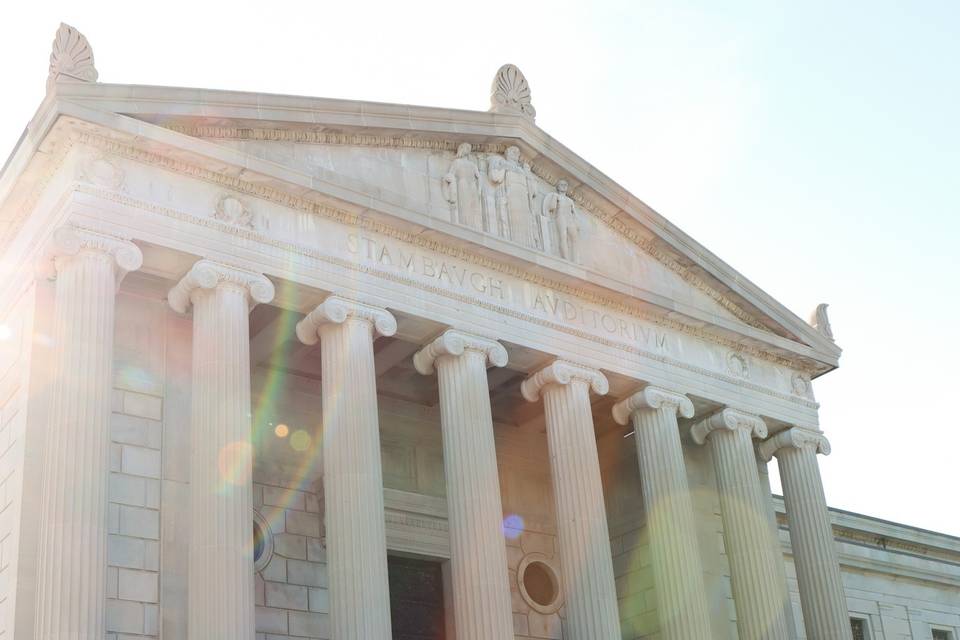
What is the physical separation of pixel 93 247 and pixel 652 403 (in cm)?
1368

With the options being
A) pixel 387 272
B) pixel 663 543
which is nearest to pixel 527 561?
pixel 663 543

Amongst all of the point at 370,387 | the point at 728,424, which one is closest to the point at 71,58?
the point at 370,387

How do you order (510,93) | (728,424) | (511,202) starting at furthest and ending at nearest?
(728,424)
(510,93)
(511,202)

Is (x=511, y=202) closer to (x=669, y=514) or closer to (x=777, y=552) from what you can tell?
(x=669, y=514)

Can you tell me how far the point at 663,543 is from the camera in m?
28.9

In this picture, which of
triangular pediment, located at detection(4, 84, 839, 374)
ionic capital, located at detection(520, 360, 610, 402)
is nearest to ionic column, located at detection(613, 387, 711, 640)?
ionic capital, located at detection(520, 360, 610, 402)

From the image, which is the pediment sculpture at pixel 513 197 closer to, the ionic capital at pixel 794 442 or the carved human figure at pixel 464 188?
the carved human figure at pixel 464 188

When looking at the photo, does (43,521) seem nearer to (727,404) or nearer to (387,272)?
(387,272)

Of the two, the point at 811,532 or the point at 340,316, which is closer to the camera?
the point at 340,316

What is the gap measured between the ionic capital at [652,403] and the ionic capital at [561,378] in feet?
4.09

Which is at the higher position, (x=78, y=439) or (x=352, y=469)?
(x=352, y=469)

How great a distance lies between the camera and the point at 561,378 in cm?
2806

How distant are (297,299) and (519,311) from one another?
5425 mm

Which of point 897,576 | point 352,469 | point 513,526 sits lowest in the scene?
point 352,469
